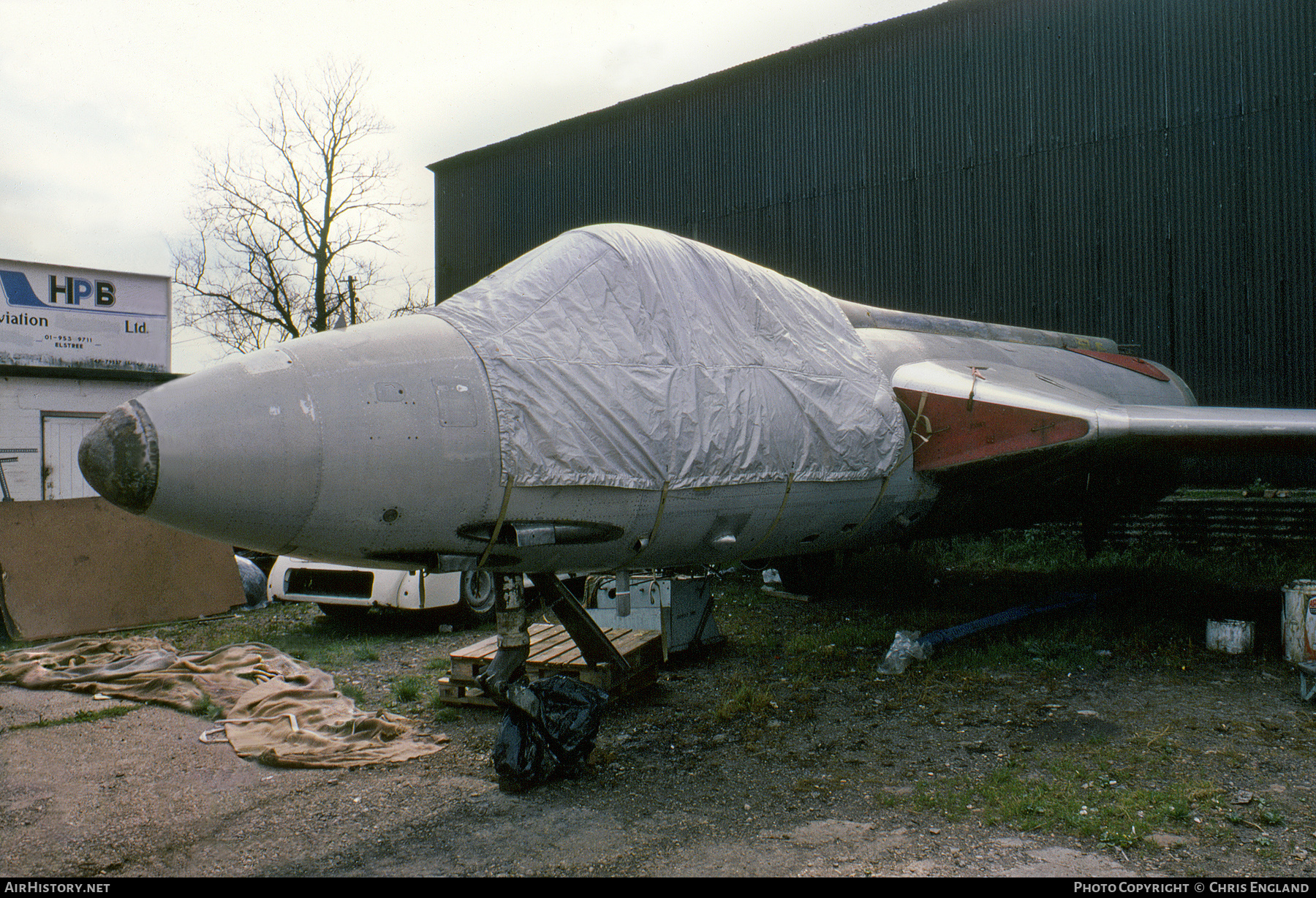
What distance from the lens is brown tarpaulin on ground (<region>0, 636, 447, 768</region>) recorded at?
514cm

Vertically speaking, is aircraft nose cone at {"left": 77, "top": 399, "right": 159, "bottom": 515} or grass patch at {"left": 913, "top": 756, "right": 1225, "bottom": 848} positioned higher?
aircraft nose cone at {"left": 77, "top": 399, "right": 159, "bottom": 515}

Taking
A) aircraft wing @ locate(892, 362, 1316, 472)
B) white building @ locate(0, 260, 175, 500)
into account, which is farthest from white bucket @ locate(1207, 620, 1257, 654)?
white building @ locate(0, 260, 175, 500)

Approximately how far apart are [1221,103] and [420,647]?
13515 mm

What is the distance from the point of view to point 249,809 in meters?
4.24

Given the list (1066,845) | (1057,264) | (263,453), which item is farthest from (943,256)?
(263,453)

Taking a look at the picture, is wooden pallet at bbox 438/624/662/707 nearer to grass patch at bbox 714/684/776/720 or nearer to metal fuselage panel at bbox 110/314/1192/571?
grass patch at bbox 714/684/776/720

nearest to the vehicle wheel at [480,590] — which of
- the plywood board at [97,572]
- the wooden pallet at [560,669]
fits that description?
the wooden pallet at [560,669]

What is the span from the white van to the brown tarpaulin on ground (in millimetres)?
1271

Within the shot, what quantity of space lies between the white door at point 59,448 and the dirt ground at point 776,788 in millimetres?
7008

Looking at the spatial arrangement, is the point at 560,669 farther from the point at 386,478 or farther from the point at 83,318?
the point at 83,318

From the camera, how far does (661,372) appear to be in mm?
4594

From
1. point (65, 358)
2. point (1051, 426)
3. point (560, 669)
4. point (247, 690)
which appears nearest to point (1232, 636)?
point (1051, 426)

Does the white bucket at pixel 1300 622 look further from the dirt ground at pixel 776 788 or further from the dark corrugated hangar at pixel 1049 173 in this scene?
the dark corrugated hangar at pixel 1049 173

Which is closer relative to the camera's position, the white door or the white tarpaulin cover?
the white tarpaulin cover
